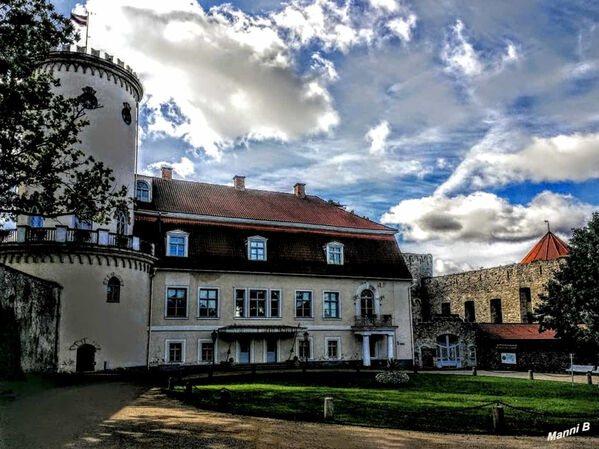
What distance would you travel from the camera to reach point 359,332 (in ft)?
101

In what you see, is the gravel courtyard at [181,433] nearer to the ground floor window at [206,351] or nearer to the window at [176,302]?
the window at [176,302]

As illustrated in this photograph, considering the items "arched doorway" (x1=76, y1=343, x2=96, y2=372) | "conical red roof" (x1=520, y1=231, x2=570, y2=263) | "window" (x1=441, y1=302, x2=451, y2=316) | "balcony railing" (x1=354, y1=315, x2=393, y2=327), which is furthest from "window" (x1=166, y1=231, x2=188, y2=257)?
"conical red roof" (x1=520, y1=231, x2=570, y2=263)

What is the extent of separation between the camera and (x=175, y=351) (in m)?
27.1

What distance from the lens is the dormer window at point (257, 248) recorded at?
29.8 meters

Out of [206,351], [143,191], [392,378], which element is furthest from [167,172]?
[392,378]

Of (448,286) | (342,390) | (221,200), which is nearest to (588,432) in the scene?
(342,390)

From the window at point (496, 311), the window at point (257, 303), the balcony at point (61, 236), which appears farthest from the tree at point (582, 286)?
the window at point (496, 311)

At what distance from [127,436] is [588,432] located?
10.5 metres

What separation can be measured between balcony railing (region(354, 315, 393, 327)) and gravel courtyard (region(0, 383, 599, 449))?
17.9 metres

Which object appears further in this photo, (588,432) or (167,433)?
(588,432)

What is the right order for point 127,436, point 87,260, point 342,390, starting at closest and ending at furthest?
point 127,436 < point 342,390 < point 87,260

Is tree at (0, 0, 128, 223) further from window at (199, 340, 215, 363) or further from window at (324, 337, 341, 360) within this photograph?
window at (324, 337, 341, 360)

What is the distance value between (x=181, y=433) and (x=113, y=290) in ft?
46.5

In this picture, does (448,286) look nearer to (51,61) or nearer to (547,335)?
(547,335)
